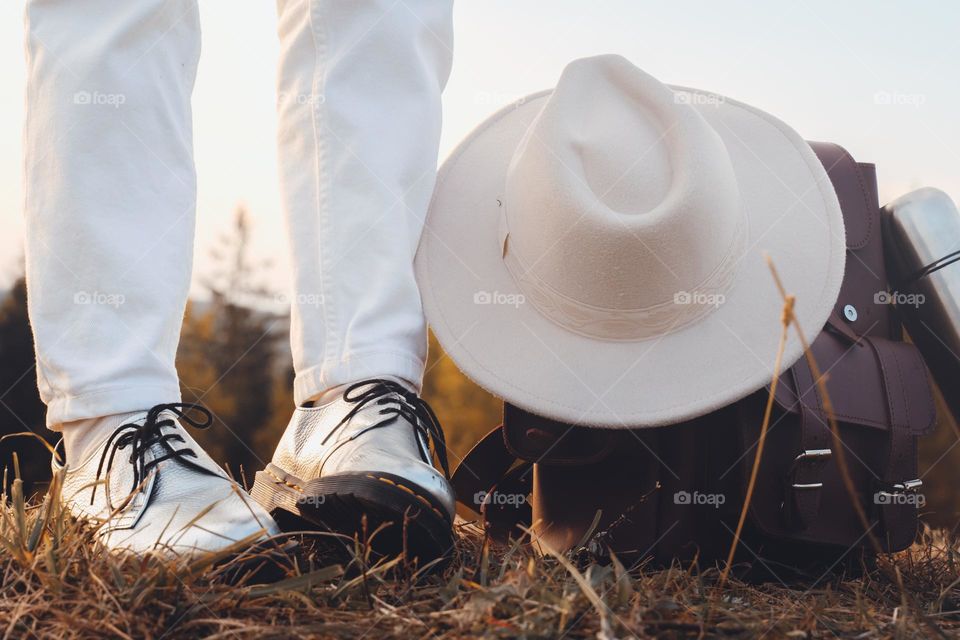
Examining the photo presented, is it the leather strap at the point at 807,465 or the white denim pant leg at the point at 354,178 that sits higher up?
the white denim pant leg at the point at 354,178

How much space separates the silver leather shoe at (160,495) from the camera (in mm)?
960

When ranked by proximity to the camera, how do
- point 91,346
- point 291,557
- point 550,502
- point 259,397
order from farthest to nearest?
1. point 259,397
2. point 550,502
3. point 91,346
4. point 291,557

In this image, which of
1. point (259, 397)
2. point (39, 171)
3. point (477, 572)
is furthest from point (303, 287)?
point (259, 397)

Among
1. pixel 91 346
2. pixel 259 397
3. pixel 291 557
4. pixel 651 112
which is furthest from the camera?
pixel 259 397

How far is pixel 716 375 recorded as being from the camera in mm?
1243

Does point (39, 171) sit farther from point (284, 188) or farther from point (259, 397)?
point (259, 397)

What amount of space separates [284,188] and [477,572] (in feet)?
2.31

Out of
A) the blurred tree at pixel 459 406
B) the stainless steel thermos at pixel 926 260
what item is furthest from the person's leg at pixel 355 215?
the blurred tree at pixel 459 406

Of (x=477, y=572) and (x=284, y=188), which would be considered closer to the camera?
(x=477, y=572)

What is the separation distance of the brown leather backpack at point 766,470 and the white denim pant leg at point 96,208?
0.56m

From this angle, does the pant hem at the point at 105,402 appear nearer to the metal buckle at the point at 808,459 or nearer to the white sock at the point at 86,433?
the white sock at the point at 86,433

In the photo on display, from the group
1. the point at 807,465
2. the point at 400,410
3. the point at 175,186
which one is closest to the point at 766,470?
the point at 807,465

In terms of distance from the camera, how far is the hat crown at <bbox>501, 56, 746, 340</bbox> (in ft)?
3.89

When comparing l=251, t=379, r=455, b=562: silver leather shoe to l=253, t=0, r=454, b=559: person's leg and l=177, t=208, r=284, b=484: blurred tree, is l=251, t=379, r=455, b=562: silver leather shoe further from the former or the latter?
l=177, t=208, r=284, b=484: blurred tree
